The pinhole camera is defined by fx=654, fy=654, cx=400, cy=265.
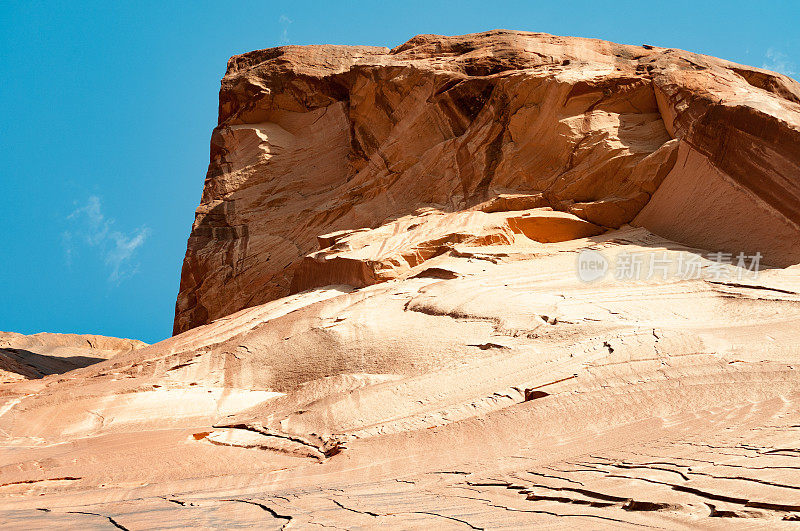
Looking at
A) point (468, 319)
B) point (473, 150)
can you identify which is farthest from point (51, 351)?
point (468, 319)

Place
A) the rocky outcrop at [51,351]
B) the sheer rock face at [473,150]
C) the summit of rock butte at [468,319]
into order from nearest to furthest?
the summit of rock butte at [468,319] → the sheer rock face at [473,150] → the rocky outcrop at [51,351]

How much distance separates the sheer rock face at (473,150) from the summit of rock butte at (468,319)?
49 mm

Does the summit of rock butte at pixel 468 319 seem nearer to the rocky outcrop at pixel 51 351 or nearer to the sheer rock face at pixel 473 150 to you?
the sheer rock face at pixel 473 150

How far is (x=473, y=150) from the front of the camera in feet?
37.8

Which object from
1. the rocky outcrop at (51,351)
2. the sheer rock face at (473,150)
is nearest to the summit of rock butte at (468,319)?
the sheer rock face at (473,150)

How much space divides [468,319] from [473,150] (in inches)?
214

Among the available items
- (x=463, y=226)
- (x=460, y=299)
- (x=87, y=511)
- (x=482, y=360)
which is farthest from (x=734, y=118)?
(x=87, y=511)

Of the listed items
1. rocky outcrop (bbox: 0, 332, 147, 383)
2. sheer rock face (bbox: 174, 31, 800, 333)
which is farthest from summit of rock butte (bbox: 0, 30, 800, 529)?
rocky outcrop (bbox: 0, 332, 147, 383)

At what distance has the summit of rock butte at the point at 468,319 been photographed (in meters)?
2.91

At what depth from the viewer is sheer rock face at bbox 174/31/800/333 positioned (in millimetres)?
8859

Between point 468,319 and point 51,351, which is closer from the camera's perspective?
point 468,319

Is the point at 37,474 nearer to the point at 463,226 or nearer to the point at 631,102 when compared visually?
the point at 463,226

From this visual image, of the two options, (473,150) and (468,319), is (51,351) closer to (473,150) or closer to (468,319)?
(473,150)

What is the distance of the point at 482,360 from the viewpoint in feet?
19.6
